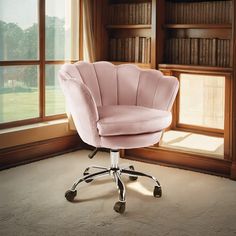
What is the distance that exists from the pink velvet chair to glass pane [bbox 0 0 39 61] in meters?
0.78

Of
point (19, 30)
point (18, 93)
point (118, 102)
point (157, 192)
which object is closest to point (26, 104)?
point (18, 93)

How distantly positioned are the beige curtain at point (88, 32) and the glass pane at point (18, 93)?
0.53 m

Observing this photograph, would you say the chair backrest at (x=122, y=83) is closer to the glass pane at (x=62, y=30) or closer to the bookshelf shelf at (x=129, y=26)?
the bookshelf shelf at (x=129, y=26)

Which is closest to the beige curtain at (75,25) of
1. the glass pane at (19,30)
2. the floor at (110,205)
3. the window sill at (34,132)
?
the glass pane at (19,30)

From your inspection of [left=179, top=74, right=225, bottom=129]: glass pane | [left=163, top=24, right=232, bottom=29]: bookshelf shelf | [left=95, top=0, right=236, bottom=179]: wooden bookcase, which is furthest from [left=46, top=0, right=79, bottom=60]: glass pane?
[left=179, top=74, right=225, bottom=129]: glass pane

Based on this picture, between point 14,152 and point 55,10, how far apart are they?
4.69 ft

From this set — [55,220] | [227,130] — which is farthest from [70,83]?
[227,130]

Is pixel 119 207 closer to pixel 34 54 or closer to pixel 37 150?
pixel 37 150

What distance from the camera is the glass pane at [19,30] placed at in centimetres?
391

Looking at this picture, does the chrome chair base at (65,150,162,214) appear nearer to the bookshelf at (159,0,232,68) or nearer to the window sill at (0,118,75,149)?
the window sill at (0,118,75,149)

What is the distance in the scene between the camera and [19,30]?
4.06 m

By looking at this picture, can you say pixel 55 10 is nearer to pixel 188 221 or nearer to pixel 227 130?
pixel 227 130

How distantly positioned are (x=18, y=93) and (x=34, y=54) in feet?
1.34

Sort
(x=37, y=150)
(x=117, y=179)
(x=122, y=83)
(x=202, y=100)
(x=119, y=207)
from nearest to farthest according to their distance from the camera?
1. (x=119, y=207)
2. (x=117, y=179)
3. (x=122, y=83)
4. (x=37, y=150)
5. (x=202, y=100)
